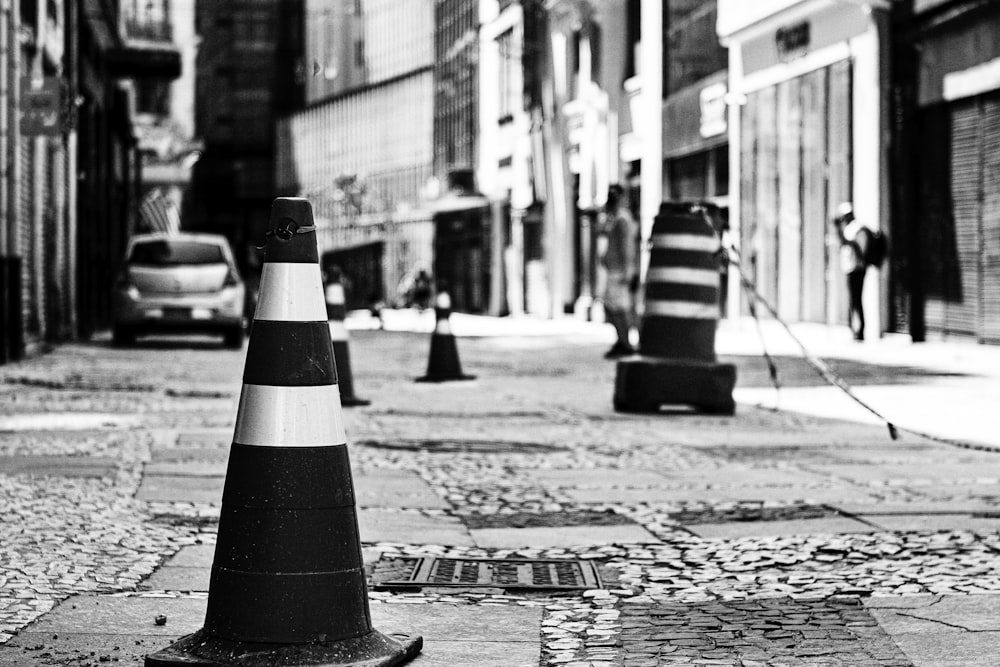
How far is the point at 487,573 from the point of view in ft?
17.0

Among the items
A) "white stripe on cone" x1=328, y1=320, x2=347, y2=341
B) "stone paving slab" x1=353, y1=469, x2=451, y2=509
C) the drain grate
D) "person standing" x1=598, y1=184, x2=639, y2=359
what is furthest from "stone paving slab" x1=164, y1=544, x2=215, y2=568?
"person standing" x1=598, y1=184, x2=639, y2=359

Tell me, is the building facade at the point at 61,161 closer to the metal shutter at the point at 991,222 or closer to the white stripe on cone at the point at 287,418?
the metal shutter at the point at 991,222

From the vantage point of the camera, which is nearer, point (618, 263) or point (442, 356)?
point (442, 356)

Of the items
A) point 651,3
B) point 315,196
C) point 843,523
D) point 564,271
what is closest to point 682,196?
point 651,3

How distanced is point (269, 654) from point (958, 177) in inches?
738

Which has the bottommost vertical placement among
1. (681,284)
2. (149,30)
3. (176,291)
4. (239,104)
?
(176,291)

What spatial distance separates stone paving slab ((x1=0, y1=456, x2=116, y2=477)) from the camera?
24.2 ft

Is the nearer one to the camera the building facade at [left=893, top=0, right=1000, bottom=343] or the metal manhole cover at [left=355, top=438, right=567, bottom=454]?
the metal manhole cover at [left=355, top=438, right=567, bottom=454]

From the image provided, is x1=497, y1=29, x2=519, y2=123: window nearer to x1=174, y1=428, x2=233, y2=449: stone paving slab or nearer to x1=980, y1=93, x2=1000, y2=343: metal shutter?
x1=980, y1=93, x2=1000, y2=343: metal shutter

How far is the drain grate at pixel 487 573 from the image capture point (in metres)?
4.97

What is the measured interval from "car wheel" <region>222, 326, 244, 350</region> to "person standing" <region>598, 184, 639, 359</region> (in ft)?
17.1

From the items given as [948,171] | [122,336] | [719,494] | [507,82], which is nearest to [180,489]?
[719,494]

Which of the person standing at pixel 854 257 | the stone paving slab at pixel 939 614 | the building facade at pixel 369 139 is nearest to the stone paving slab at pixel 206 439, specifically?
the stone paving slab at pixel 939 614

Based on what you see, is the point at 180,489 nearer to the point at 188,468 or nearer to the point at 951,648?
the point at 188,468
